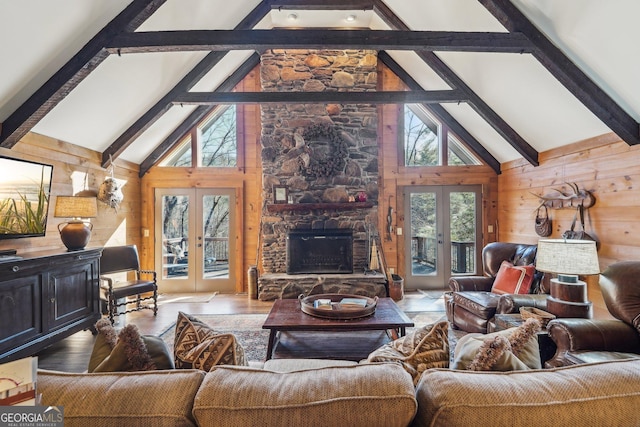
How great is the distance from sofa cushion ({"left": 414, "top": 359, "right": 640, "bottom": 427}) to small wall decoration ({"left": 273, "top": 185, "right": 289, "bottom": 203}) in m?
4.85

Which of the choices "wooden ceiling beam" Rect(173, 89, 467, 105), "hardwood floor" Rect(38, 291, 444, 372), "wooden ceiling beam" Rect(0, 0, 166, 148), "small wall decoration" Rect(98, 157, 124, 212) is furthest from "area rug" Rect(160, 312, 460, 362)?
"wooden ceiling beam" Rect(173, 89, 467, 105)

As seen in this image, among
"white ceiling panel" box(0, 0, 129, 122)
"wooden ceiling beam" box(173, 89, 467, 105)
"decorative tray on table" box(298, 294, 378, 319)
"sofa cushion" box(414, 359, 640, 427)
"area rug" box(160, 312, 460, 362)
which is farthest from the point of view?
"wooden ceiling beam" box(173, 89, 467, 105)

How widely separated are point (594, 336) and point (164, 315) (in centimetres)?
481

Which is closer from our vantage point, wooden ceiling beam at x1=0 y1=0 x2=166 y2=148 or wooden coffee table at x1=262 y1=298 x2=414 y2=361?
wooden coffee table at x1=262 y1=298 x2=414 y2=361

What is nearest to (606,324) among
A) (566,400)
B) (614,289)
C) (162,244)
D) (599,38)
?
(614,289)

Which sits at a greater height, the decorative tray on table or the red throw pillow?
the red throw pillow

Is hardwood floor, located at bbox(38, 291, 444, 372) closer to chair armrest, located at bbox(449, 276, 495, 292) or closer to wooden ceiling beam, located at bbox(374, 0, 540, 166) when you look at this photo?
chair armrest, located at bbox(449, 276, 495, 292)

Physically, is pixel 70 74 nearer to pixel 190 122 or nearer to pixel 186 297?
pixel 190 122

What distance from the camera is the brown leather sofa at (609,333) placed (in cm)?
219

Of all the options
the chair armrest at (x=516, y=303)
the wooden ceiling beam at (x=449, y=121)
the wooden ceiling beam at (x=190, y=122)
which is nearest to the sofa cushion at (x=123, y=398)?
the chair armrest at (x=516, y=303)

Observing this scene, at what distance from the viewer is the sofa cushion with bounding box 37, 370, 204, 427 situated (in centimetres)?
96

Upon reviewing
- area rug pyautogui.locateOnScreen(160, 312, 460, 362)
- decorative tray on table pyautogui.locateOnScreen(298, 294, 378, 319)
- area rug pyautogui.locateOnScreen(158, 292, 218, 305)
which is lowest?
area rug pyautogui.locateOnScreen(158, 292, 218, 305)

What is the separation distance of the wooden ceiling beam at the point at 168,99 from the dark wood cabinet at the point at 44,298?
1.80 meters

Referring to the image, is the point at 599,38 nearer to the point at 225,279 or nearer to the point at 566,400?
the point at 566,400
